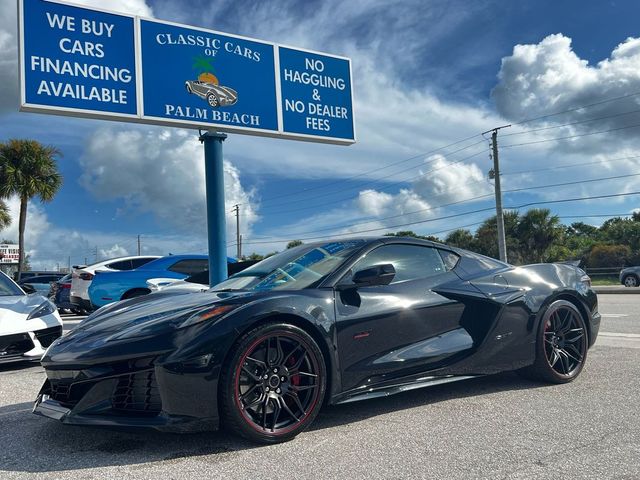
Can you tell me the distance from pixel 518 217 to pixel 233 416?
39.2 metres

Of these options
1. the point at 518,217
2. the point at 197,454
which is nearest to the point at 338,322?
the point at 197,454

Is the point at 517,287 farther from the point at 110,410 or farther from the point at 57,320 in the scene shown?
the point at 57,320

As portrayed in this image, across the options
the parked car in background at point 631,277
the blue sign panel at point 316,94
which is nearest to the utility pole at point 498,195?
the parked car in background at point 631,277

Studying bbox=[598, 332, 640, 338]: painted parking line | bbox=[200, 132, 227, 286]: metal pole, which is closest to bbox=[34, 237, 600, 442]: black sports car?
bbox=[598, 332, 640, 338]: painted parking line

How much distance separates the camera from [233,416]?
296 cm

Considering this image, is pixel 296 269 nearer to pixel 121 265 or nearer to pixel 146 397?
pixel 146 397

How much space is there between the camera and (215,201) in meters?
10.8

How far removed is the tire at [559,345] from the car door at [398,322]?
773 mm

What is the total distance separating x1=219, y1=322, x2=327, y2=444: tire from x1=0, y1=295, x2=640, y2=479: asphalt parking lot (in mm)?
117

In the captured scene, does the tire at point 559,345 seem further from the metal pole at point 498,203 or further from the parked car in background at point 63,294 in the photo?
the metal pole at point 498,203

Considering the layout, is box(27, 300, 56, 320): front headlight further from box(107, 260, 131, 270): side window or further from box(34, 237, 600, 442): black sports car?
box(107, 260, 131, 270): side window

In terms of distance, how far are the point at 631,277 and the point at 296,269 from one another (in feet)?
80.2

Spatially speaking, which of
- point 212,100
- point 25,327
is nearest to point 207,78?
point 212,100

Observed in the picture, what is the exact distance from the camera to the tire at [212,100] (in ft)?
36.5
